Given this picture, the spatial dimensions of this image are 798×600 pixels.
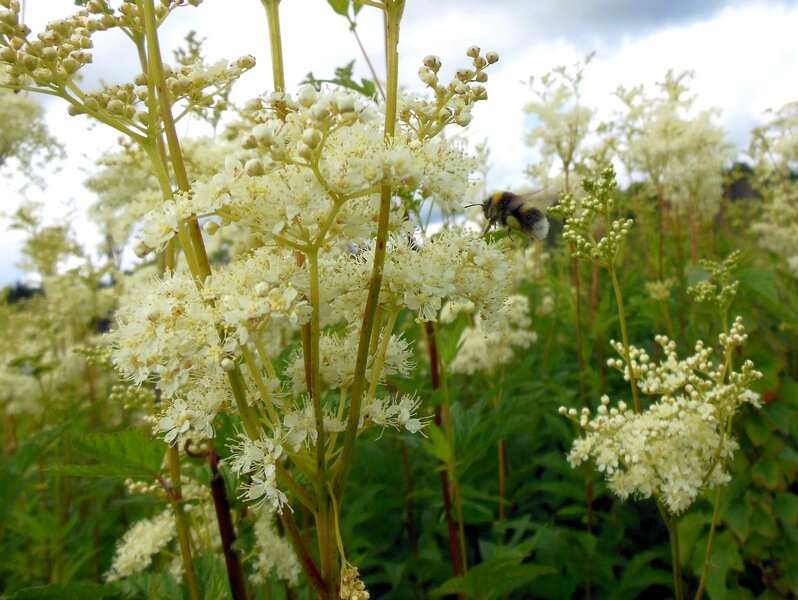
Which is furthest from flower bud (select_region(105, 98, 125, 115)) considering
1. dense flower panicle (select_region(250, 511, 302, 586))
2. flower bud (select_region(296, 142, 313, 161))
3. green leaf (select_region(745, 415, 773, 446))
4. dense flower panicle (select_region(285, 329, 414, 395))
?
green leaf (select_region(745, 415, 773, 446))

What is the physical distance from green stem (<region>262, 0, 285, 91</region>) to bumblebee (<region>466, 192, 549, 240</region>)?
5.18 ft

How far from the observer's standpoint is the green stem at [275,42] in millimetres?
1655

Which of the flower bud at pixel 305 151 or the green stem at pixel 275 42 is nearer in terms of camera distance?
the flower bud at pixel 305 151

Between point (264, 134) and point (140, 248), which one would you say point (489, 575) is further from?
point (264, 134)

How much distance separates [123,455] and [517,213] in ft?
6.91

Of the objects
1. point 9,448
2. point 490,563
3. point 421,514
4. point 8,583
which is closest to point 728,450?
point 490,563

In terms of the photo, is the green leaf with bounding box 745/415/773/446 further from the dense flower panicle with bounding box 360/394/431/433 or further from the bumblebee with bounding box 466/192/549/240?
the dense flower panicle with bounding box 360/394/431/433

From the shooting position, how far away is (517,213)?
3127mm

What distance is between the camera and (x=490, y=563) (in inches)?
84.5

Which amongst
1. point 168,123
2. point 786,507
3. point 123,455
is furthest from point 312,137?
point 786,507

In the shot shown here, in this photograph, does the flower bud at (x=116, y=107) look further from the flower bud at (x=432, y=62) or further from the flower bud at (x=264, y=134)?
the flower bud at (x=432, y=62)

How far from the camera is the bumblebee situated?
10.0 feet

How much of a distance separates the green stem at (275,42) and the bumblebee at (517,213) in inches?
62.1

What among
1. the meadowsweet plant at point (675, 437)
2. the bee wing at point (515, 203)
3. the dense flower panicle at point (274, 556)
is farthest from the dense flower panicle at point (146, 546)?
the bee wing at point (515, 203)
